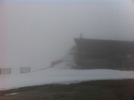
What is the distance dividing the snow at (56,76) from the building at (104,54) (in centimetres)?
3

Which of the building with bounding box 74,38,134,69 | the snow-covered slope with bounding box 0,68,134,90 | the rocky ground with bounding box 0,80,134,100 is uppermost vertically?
the building with bounding box 74,38,134,69

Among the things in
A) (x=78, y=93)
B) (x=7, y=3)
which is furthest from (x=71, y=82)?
(x=7, y=3)

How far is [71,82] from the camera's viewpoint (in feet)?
2.97

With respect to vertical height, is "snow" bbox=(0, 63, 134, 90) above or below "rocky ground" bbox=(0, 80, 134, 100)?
above

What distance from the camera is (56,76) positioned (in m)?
0.89

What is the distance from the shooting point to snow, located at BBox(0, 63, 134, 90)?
86 cm

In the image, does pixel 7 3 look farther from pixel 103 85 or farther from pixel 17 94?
pixel 103 85

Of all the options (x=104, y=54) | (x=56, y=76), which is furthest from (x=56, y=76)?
(x=104, y=54)

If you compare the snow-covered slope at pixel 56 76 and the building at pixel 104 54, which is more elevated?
the building at pixel 104 54

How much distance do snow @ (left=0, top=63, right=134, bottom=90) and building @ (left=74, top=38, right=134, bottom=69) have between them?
0.09 ft

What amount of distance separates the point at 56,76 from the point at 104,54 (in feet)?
0.77

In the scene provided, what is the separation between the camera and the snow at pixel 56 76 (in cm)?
86

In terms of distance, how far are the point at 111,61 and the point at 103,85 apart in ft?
0.37

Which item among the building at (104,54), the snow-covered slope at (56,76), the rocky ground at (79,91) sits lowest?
the rocky ground at (79,91)
